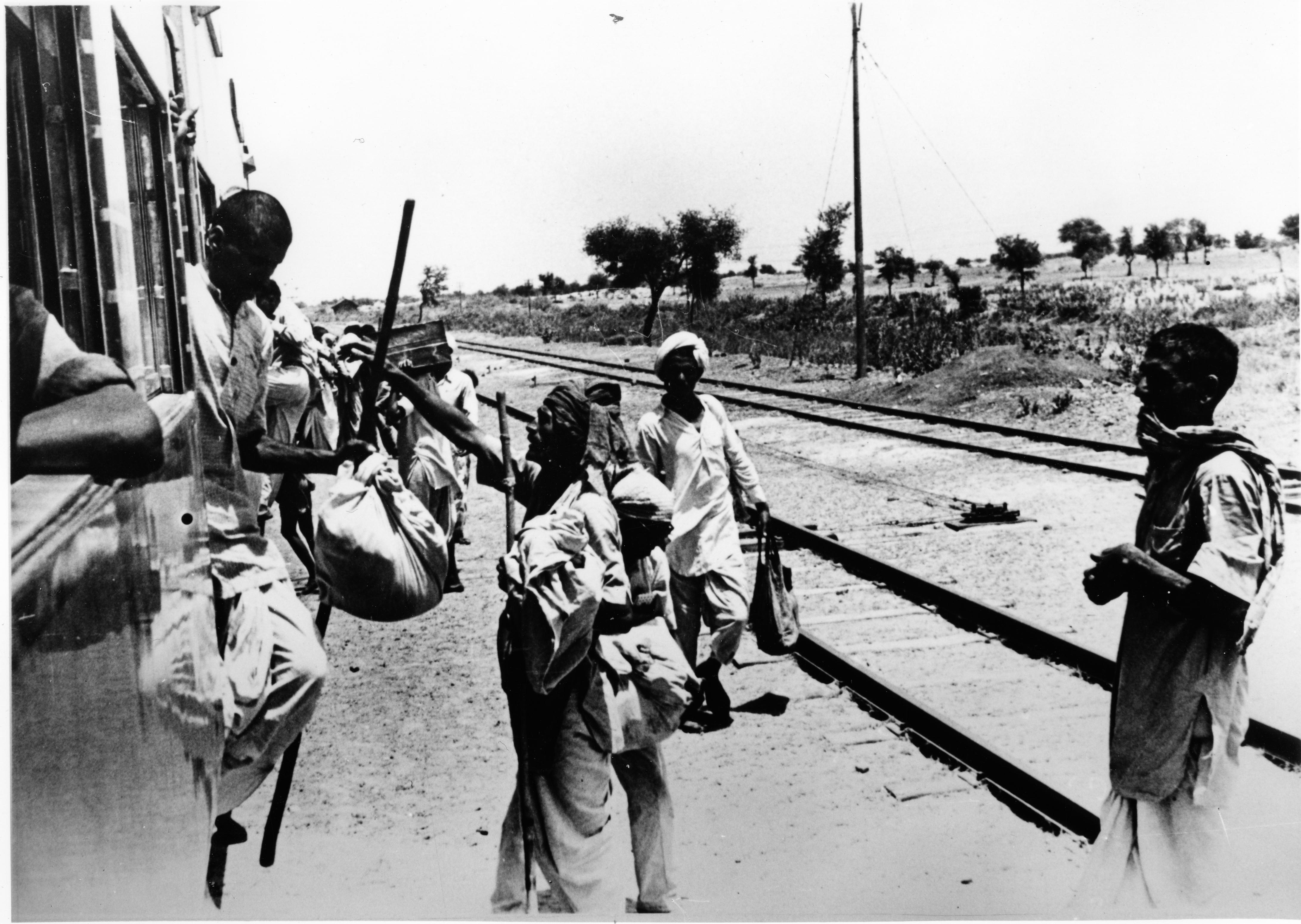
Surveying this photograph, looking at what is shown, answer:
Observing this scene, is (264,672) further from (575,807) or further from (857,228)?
(857,228)

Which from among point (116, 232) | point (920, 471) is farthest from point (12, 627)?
point (920, 471)

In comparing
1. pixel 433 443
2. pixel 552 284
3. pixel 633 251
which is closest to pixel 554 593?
pixel 552 284

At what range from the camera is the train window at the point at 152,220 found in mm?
3877

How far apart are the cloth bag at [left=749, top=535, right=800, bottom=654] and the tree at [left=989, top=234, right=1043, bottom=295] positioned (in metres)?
25.7

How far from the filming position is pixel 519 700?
3768 millimetres

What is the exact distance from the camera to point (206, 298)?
396 centimetres

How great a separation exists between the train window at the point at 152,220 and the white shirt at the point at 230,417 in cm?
10

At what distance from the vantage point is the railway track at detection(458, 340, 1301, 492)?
11.6 meters

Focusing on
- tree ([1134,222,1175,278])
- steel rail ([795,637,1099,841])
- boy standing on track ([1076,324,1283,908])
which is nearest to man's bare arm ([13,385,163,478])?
boy standing on track ([1076,324,1283,908])

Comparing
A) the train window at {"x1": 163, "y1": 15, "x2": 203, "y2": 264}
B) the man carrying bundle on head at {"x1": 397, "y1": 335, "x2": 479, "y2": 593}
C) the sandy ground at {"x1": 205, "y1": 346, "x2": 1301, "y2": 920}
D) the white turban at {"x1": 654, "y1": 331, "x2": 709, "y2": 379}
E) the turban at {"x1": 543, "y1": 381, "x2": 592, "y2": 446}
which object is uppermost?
the train window at {"x1": 163, "y1": 15, "x2": 203, "y2": 264}

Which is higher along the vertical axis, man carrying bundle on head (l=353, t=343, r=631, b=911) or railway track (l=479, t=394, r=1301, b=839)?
man carrying bundle on head (l=353, t=343, r=631, b=911)

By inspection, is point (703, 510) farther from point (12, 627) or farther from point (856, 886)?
point (12, 627)

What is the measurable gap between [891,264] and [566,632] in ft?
Result: 145

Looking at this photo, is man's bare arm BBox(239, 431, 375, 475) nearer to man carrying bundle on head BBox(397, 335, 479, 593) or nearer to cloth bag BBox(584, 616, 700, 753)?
cloth bag BBox(584, 616, 700, 753)
